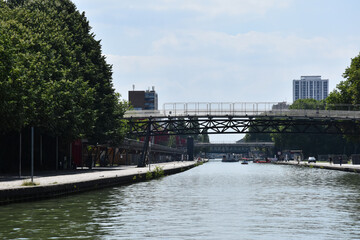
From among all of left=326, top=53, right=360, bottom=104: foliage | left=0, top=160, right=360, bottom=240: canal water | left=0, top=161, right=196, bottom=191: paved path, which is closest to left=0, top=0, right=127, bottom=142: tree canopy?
left=0, top=161, right=196, bottom=191: paved path

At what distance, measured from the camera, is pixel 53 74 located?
174 feet

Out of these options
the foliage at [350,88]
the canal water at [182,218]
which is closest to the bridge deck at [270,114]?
the foliage at [350,88]

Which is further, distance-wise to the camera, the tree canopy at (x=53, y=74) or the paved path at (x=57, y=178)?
the tree canopy at (x=53, y=74)

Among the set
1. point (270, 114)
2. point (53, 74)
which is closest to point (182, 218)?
point (53, 74)

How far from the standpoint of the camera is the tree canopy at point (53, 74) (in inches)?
1612

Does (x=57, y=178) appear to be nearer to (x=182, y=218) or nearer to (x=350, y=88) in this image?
(x=182, y=218)

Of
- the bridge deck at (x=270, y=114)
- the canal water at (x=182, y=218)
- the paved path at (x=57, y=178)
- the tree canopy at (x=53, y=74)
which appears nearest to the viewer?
the canal water at (x=182, y=218)

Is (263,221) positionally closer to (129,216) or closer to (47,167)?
(129,216)

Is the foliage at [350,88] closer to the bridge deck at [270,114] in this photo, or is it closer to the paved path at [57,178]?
the bridge deck at [270,114]

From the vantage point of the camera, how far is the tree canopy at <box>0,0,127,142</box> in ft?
134

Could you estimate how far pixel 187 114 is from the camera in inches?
3602

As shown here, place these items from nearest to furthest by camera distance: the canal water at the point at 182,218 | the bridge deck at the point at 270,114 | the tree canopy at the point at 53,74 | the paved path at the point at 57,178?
the canal water at the point at 182,218
the paved path at the point at 57,178
the tree canopy at the point at 53,74
the bridge deck at the point at 270,114

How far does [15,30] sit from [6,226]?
109ft

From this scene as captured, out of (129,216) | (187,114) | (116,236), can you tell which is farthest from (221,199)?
(187,114)
